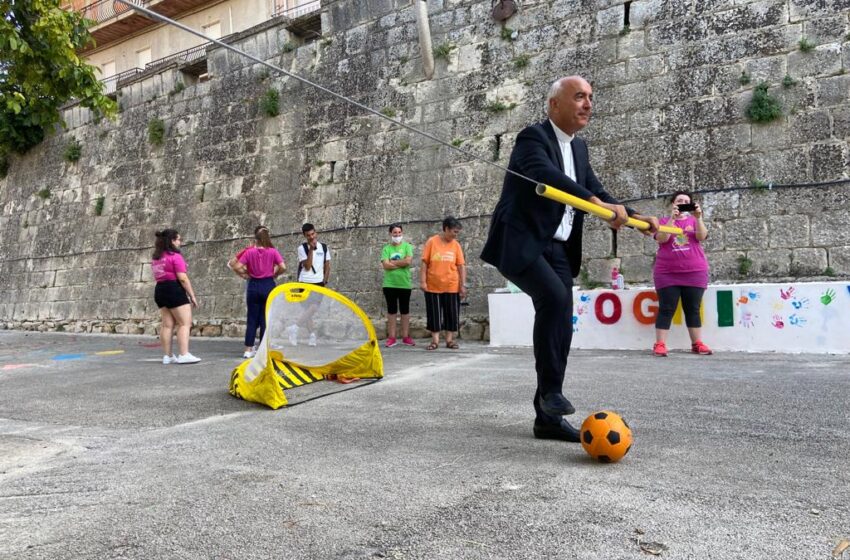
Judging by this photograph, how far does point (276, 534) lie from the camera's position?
7.07 feet

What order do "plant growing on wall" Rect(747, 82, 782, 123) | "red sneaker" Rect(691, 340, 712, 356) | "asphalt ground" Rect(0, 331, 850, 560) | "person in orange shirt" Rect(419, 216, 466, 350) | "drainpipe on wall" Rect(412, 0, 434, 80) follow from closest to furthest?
"asphalt ground" Rect(0, 331, 850, 560)
"red sneaker" Rect(691, 340, 712, 356)
"plant growing on wall" Rect(747, 82, 782, 123)
"person in orange shirt" Rect(419, 216, 466, 350)
"drainpipe on wall" Rect(412, 0, 434, 80)

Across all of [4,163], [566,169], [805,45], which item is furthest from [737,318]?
[4,163]

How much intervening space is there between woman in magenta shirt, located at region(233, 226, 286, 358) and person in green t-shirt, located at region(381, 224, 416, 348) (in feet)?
5.33

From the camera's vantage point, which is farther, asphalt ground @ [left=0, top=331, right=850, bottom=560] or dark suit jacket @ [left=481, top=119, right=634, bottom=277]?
dark suit jacket @ [left=481, top=119, right=634, bottom=277]

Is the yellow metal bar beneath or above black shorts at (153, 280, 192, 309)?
above

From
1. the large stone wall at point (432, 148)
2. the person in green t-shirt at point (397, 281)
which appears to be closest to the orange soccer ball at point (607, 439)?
the large stone wall at point (432, 148)

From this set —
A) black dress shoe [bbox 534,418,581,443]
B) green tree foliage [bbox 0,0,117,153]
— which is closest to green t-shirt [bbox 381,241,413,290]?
green tree foliage [bbox 0,0,117,153]

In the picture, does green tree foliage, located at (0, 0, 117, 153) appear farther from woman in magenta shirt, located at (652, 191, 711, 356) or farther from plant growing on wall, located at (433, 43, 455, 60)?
woman in magenta shirt, located at (652, 191, 711, 356)

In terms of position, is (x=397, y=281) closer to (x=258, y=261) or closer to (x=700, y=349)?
(x=258, y=261)

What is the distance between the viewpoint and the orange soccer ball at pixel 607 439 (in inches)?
109

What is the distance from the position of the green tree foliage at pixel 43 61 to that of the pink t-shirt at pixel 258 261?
2.73 meters

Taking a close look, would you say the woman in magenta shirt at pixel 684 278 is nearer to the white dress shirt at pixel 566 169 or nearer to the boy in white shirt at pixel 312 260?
the white dress shirt at pixel 566 169

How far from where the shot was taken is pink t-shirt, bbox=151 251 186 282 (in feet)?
24.5

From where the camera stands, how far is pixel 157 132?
14.0 m
